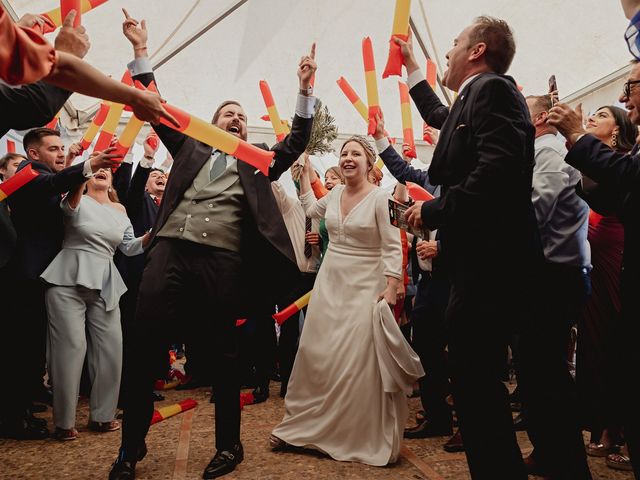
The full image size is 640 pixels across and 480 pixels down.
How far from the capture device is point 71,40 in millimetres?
1681

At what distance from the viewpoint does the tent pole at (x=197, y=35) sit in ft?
24.8

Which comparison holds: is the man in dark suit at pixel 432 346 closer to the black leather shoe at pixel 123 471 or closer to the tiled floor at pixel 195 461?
the tiled floor at pixel 195 461

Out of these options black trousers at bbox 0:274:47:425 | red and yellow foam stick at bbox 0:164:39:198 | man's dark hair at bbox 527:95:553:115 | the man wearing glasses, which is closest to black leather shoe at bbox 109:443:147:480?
black trousers at bbox 0:274:47:425

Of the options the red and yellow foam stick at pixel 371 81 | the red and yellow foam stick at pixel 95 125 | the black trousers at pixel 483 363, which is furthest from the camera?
the red and yellow foam stick at pixel 95 125

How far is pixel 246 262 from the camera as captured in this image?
2600 mm

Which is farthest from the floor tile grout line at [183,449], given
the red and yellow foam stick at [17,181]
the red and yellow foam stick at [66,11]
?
the red and yellow foam stick at [66,11]

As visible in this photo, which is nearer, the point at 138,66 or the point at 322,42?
the point at 138,66

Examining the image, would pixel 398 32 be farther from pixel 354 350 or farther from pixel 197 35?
pixel 197 35

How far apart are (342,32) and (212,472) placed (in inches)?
310

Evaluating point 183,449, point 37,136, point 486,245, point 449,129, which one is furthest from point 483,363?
point 37,136

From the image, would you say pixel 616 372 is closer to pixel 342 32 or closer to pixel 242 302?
pixel 242 302

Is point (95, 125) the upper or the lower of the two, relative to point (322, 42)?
lower

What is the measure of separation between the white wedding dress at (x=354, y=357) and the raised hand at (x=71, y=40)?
1667 mm

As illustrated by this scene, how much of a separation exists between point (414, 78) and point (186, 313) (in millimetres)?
1707
